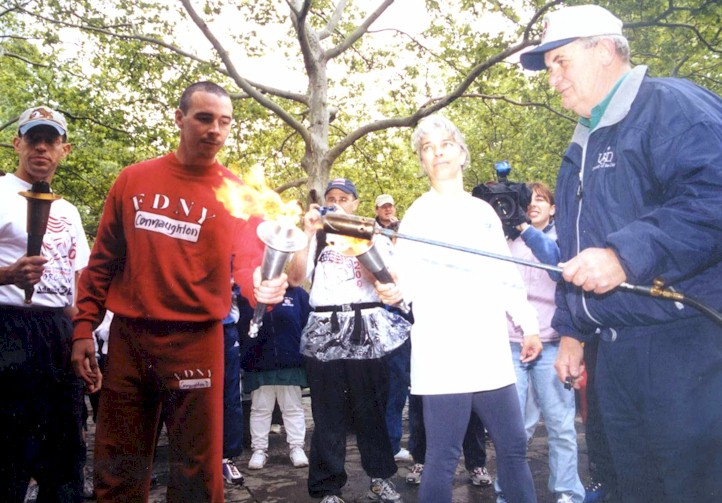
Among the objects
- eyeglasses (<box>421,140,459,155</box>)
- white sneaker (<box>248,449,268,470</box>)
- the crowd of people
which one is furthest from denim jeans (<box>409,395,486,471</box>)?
eyeglasses (<box>421,140,459,155</box>)

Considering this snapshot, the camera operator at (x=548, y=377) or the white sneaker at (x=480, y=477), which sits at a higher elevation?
the camera operator at (x=548, y=377)

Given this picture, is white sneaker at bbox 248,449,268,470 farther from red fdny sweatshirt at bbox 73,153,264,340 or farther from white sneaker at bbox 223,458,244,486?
red fdny sweatshirt at bbox 73,153,264,340

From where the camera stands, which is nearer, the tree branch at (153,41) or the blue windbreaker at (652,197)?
the blue windbreaker at (652,197)

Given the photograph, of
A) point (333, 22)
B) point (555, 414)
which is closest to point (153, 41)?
point (333, 22)

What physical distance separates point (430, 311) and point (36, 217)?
2400 millimetres

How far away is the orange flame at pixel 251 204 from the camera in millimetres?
3080

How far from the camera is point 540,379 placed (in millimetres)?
4371

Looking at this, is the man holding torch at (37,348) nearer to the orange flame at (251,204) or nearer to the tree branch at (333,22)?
the orange flame at (251,204)

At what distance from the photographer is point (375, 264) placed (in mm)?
3176

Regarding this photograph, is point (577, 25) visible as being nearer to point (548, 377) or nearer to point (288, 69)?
point (548, 377)

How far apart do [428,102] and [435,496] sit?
13677 millimetres

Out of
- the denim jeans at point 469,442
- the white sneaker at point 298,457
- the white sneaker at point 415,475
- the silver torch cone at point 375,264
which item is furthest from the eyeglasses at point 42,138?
the white sneaker at point 415,475

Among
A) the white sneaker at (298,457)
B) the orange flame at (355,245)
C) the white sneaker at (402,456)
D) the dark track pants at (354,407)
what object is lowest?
the white sneaker at (402,456)

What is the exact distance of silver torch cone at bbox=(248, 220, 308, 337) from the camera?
2682mm
